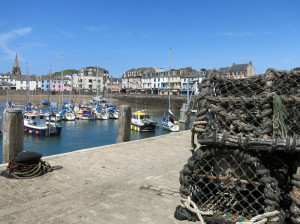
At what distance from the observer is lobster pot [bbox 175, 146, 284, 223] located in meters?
3.73

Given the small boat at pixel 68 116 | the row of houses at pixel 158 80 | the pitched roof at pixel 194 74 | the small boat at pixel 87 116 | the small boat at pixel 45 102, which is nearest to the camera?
the small boat at pixel 68 116

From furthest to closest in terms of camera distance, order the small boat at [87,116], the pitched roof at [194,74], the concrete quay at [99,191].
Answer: the pitched roof at [194,74] < the small boat at [87,116] < the concrete quay at [99,191]

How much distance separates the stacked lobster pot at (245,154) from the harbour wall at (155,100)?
63789mm

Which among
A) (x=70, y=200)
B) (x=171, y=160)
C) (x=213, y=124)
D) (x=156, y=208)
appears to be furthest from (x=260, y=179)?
(x=171, y=160)

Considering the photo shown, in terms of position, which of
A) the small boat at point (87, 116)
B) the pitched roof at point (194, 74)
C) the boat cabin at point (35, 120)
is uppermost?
the pitched roof at point (194, 74)

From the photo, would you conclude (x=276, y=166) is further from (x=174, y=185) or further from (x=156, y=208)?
(x=174, y=185)

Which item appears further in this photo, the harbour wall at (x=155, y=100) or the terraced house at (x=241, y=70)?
the harbour wall at (x=155, y=100)

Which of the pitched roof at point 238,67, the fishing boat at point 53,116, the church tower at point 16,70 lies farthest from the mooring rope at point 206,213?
the church tower at point 16,70

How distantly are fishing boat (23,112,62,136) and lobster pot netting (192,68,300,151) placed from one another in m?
27.0

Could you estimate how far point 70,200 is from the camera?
5473 mm

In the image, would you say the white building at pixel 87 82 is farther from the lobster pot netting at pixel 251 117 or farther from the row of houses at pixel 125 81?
the lobster pot netting at pixel 251 117

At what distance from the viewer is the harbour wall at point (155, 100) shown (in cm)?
6956

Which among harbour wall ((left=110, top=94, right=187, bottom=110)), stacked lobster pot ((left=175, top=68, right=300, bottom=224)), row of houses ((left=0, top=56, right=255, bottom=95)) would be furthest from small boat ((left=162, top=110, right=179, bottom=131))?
row of houses ((left=0, top=56, right=255, bottom=95))

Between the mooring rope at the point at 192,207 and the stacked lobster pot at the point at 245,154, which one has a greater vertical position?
the stacked lobster pot at the point at 245,154
